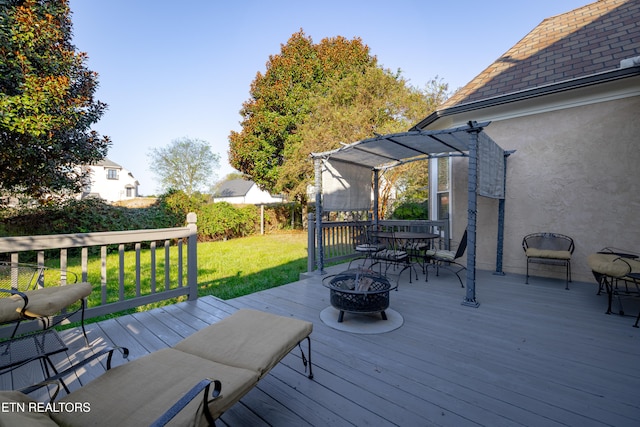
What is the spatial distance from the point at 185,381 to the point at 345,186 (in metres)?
4.84

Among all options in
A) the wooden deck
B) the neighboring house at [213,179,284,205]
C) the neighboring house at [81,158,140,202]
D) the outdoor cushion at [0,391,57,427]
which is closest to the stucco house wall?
the wooden deck

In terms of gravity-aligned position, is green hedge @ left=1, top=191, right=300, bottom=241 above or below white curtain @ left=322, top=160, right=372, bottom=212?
below

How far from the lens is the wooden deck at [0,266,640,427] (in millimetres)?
1703

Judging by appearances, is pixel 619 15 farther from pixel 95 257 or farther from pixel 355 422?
pixel 95 257

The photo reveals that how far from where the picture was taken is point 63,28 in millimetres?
6066

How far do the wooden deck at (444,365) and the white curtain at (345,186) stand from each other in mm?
2327

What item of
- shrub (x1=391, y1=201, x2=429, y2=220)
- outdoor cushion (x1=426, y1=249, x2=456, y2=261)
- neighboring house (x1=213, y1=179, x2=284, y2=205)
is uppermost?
neighboring house (x1=213, y1=179, x2=284, y2=205)

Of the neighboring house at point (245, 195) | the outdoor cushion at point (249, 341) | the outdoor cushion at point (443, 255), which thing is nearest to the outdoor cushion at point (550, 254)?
the outdoor cushion at point (443, 255)

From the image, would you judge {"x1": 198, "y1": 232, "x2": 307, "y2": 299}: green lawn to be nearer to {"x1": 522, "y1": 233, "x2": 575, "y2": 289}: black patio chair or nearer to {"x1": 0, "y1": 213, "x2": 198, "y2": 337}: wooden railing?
{"x1": 0, "y1": 213, "x2": 198, "y2": 337}: wooden railing

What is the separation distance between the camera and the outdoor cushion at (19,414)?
846mm

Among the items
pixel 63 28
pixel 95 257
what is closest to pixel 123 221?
pixel 95 257

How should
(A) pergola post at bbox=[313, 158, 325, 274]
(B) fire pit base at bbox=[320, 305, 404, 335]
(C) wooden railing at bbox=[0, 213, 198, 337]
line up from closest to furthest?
(C) wooden railing at bbox=[0, 213, 198, 337]
(B) fire pit base at bbox=[320, 305, 404, 335]
(A) pergola post at bbox=[313, 158, 325, 274]

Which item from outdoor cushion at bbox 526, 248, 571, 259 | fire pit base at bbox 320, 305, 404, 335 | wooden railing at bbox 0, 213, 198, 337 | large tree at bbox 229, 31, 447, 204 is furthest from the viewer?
large tree at bbox 229, 31, 447, 204

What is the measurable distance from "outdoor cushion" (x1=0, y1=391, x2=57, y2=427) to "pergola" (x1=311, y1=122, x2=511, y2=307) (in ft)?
12.8
